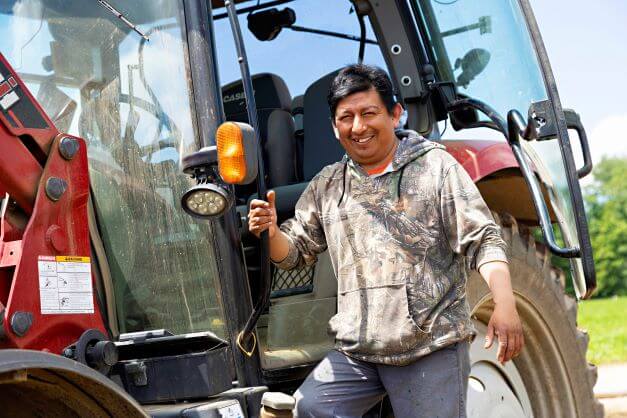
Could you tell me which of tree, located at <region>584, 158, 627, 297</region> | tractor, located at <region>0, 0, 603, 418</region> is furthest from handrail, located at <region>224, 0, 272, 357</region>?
tree, located at <region>584, 158, 627, 297</region>

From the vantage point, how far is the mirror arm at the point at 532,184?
3.21m

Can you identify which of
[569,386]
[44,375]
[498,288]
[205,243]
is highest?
[205,243]

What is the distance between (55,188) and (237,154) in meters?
0.50

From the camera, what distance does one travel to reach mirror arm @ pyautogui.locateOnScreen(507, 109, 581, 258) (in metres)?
3.21

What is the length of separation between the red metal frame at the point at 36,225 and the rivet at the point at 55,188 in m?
0.01

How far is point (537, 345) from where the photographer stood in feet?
12.8

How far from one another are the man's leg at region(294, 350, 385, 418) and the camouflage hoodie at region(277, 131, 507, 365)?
0.17ft

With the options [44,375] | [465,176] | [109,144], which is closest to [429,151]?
[465,176]

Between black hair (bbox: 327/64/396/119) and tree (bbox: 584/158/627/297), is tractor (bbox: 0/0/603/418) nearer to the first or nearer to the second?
black hair (bbox: 327/64/396/119)

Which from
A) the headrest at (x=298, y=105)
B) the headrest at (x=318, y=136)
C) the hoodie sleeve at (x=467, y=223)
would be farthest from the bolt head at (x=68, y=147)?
the headrest at (x=298, y=105)

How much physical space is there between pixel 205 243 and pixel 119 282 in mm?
302

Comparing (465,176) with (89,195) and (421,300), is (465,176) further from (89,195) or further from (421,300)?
(89,195)

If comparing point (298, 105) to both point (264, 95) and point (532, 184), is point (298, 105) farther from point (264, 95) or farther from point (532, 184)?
point (532, 184)

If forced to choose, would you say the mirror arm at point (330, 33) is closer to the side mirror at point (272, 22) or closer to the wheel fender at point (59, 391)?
the side mirror at point (272, 22)
